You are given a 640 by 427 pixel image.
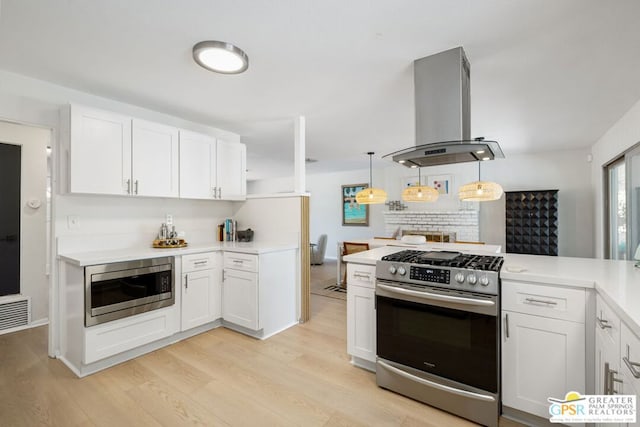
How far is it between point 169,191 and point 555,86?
3.82 meters

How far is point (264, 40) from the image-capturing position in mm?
1876

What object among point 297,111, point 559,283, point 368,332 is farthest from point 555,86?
point 368,332

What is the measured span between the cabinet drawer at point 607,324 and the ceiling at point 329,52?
1.57 m

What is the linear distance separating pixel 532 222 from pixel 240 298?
5248 millimetres

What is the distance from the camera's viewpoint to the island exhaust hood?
77.3 inches

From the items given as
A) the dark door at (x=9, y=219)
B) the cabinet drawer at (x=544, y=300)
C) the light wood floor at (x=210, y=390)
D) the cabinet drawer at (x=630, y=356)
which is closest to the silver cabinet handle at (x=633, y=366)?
the cabinet drawer at (x=630, y=356)

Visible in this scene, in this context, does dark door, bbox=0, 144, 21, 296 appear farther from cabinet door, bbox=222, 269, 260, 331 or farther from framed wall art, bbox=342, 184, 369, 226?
framed wall art, bbox=342, 184, 369, 226

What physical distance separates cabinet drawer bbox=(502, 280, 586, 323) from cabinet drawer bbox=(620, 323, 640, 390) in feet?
1.30

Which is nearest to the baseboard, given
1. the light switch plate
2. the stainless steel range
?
the light switch plate

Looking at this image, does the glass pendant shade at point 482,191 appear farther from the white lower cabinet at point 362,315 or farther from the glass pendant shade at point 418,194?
the white lower cabinet at point 362,315

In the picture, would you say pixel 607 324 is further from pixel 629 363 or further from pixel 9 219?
pixel 9 219

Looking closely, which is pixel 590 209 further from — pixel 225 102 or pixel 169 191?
pixel 169 191

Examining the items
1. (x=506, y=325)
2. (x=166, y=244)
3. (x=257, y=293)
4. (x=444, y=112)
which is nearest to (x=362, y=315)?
(x=506, y=325)

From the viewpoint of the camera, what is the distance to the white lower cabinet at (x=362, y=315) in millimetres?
2234
